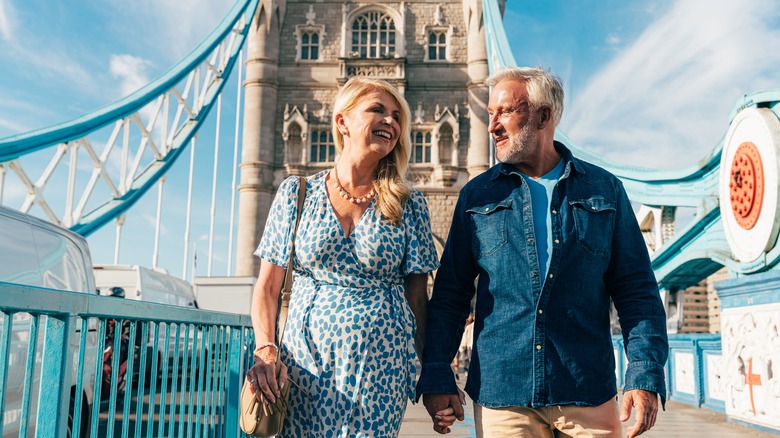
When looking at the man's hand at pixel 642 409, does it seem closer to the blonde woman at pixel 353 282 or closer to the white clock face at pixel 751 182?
the blonde woman at pixel 353 282

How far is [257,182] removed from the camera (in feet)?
68.8

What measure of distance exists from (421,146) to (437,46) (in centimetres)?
350

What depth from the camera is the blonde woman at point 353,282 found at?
5.94 feet

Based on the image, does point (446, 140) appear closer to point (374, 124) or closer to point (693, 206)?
point (693, 206)

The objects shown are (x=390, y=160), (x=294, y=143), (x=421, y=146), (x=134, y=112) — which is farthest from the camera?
(x=421, y=146)

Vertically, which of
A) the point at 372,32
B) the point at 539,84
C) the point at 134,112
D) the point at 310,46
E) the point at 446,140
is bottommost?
the point at 539,84

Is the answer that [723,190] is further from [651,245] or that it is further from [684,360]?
[651,245]

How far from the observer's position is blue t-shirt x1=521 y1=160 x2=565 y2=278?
192 cm

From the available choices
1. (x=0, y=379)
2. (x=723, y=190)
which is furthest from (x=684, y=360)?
(x=0, y=379)

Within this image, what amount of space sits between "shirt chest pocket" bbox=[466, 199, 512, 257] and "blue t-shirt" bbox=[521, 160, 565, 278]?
0.08 metres

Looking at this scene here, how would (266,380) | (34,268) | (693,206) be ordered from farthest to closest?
(693,206) < (34,268) < (266,380)

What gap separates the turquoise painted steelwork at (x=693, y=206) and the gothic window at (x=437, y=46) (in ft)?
→ 43.3

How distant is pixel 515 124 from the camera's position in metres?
2.03

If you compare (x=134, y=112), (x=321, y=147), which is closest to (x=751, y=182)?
(x=134, y=112)
